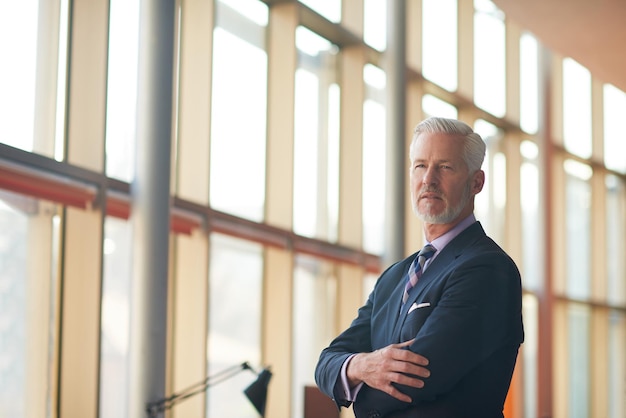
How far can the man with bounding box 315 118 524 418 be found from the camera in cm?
184

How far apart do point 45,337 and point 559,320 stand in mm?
9403

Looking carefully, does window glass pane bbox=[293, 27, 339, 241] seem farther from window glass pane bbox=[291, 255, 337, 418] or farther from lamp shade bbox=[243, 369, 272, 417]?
lamp shade bbox=[243, 369, 272, 417]

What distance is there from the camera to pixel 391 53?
9859mm

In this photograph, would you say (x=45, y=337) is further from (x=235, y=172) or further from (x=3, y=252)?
(x=235, y=172)

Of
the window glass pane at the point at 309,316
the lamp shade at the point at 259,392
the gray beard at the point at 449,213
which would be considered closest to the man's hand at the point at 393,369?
the gray beard at the point at 449,213

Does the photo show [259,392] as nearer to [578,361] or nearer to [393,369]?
[393,369]

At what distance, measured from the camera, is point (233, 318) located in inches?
300

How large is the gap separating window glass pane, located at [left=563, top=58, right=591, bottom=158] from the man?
41.6ft

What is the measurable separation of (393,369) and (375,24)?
27.3 ft

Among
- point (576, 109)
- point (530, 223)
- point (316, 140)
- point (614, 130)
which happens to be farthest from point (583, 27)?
point (614, 130)

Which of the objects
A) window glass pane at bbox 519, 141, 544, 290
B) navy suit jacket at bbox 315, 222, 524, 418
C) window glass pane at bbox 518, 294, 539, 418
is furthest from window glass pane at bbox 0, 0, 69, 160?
window glass pane at bbox 518, 294, 539, 418

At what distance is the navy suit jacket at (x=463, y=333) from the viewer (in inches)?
72.4

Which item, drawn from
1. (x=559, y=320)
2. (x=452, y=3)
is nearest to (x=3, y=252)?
(x=452, y=3)

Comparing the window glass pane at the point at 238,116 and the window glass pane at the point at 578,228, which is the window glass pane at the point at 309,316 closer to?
the window glass pane at the point at 238,116
